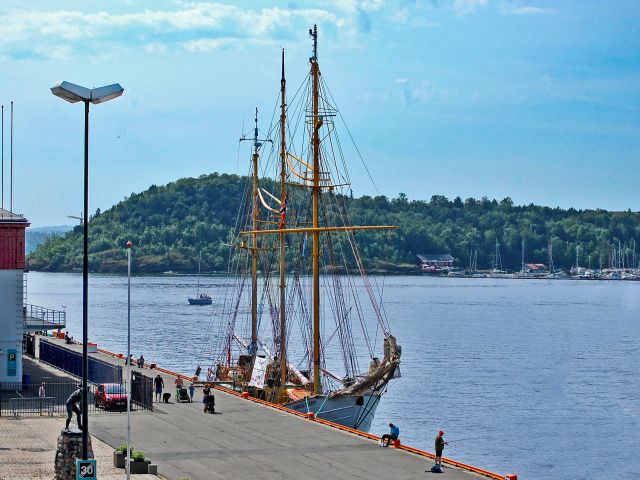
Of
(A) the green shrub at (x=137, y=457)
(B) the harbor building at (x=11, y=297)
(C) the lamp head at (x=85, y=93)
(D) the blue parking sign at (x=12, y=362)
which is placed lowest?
(A) the green shrub at (x=137, y=457)

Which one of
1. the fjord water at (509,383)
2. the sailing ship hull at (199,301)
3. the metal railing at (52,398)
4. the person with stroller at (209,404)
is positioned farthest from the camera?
the sailing ship hull at (199,301)

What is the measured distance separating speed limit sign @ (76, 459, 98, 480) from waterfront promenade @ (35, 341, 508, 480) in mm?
6391

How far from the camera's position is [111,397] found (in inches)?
2121

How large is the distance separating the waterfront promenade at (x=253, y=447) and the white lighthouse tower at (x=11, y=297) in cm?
815

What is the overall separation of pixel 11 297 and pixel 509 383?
44.6 m

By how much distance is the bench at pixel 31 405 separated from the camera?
2025 inches

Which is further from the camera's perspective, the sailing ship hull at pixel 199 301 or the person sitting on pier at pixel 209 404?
the sailing ship hull at pixel 199 301

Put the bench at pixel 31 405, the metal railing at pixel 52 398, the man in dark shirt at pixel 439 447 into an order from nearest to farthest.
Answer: the man in dark shirt at pixel 439 447 → the bench at pixel 31 405 → the metal railing at pixel 52 398

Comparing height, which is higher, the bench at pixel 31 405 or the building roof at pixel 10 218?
the building roof at pixel 10 218

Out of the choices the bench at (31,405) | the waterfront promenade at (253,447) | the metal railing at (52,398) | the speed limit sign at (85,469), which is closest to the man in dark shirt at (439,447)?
the waterfront promenade at (253,447)

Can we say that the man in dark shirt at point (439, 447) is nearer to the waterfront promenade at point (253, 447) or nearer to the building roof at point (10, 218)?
the waterfront promenade at point (253, 447)

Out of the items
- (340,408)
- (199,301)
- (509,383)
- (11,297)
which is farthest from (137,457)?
(199,301)

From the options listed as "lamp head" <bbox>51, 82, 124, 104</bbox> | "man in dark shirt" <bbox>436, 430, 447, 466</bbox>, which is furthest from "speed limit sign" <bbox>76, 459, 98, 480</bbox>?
"man in dark shirt" <bbox>436, 430, 447, 466</bbox>

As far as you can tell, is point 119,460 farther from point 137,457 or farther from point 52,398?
point 52,398
